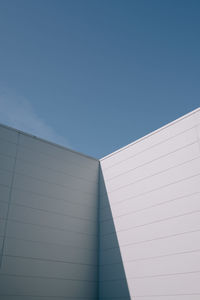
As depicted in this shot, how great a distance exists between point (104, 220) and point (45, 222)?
3.74 feet

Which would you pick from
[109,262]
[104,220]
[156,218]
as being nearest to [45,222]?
[104,220]


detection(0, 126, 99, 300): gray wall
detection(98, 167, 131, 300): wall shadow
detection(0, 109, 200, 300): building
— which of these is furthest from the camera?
detection(98, 167, 131, 300): wall shadow

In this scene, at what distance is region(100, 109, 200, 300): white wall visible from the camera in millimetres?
3756

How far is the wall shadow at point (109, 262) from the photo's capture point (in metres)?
4.47

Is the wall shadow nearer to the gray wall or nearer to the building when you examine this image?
the building

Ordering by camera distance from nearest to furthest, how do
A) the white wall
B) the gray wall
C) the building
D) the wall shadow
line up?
the white wall, the building, the gray wall, the wall shadow

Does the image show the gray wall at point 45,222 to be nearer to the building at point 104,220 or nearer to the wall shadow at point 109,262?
the building at point 104,220

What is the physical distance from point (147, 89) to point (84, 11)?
1.68 meters

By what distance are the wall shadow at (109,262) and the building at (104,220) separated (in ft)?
0.05

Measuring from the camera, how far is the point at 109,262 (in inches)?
189

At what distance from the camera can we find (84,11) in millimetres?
4617

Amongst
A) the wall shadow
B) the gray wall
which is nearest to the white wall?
the wall shadow

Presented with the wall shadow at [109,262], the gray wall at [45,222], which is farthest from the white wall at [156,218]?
the gray wall at [45,222]

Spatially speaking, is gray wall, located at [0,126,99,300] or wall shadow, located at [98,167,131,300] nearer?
gray wall, located at [0,126,99,300]
